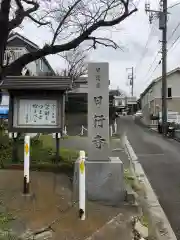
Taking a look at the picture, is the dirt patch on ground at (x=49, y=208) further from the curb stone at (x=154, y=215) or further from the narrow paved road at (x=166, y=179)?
the narrow paved road at (x=166, y=179)

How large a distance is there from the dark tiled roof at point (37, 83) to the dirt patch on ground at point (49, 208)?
214 cm

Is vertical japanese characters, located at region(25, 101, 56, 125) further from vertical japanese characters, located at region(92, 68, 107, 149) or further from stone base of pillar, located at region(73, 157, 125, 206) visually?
stone base of pillar, located at region(73, 157, 125, 206)

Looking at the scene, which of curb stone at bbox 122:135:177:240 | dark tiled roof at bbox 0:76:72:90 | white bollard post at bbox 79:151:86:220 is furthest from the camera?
dark tiled roof at bbox 0:76:72:90

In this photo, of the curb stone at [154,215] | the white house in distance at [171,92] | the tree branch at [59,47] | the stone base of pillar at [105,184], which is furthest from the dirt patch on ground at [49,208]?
the white house in distance at [171,92]

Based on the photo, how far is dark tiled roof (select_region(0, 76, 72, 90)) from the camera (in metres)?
8.45

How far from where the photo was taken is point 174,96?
4431cm

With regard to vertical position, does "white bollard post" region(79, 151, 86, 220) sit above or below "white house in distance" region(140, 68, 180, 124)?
below

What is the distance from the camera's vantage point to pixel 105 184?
6789 millimetres

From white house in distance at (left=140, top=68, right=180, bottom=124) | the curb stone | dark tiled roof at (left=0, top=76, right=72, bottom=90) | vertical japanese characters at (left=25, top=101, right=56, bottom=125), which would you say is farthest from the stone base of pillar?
white house in distance at (left=140, top=68, right=180, bottom=124)

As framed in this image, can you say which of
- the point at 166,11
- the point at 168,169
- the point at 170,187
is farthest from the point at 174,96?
the point at 170,187

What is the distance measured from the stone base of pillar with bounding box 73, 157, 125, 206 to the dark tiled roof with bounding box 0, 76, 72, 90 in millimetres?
2503

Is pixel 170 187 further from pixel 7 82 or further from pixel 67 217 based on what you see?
pixel 7 82

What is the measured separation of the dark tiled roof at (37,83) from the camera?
8.45m

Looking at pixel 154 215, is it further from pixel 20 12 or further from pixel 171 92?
pixel 171 92
